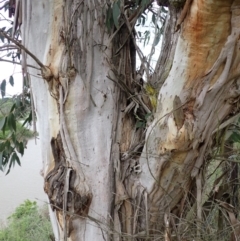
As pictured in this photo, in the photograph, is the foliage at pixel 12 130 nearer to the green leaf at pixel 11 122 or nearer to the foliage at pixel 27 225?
the green leaf at pixel 11 122

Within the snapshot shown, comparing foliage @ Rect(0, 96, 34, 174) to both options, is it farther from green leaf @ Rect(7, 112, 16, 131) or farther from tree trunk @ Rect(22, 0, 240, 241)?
tree trunk @ Rect(22, 0, 240, 241)

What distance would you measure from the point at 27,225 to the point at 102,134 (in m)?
2.30

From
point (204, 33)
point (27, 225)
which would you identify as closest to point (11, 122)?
point (204, 33)

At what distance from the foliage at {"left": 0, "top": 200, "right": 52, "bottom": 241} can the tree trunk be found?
5.57 feet

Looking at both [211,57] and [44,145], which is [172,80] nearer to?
[211,57]

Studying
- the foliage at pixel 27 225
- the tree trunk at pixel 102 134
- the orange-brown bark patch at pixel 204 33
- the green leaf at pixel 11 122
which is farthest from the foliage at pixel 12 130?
the foliage at pixel 27 225

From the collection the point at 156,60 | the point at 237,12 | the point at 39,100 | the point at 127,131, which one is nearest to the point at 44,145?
the point at 39,100

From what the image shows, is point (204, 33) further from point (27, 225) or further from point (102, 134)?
point (27, 225)

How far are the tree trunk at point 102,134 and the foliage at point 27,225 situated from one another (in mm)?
1698

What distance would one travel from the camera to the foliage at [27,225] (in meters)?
2.72

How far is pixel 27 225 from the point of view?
9.90ft

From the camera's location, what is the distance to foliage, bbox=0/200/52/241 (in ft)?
8.93

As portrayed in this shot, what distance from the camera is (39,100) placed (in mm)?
1015

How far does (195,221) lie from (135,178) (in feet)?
0.61
